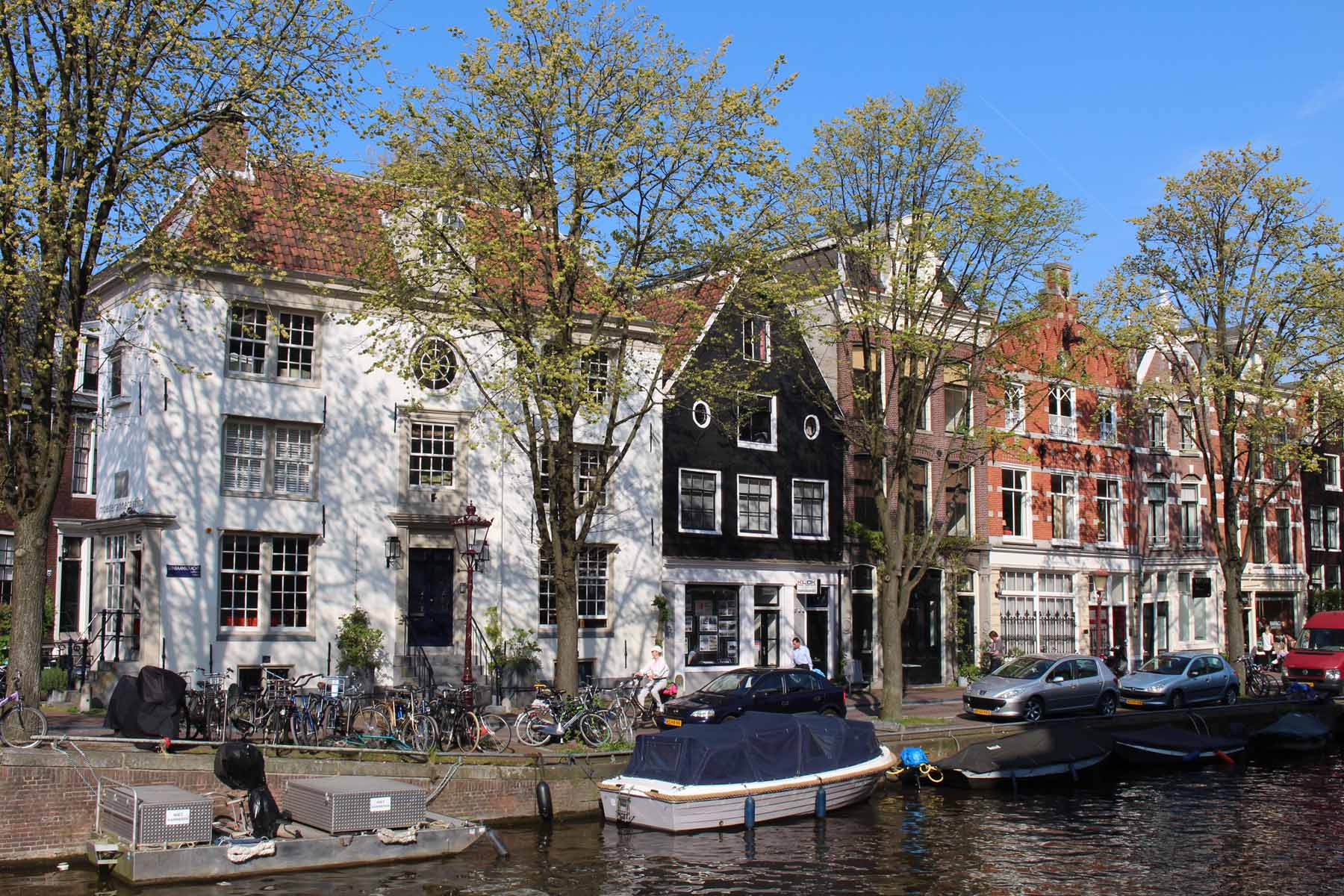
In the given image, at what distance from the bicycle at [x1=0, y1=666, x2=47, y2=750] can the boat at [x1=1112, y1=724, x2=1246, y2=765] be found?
833 inches

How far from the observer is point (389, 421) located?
96.4 ft

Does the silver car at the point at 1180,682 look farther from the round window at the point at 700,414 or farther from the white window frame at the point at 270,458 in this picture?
the white window frame at the point at 270,458

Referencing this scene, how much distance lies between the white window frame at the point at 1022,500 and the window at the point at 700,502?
38.6 feet

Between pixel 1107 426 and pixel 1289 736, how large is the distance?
51.0 ft

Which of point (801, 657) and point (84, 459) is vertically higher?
point (84, 459)

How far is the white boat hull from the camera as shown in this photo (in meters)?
20.0

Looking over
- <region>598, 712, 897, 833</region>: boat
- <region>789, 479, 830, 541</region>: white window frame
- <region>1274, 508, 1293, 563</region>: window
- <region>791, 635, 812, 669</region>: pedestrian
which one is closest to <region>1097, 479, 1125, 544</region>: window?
<region>1274, 508, 1293, 563</region>: window

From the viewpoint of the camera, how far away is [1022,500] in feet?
139

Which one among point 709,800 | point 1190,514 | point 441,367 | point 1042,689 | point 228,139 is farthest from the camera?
point 1190,514

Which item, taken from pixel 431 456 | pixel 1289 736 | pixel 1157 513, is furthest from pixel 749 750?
pixel 1157 513

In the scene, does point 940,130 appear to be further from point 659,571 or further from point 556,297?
point 659,571

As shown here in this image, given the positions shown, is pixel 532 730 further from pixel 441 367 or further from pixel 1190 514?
pixel 1190 514

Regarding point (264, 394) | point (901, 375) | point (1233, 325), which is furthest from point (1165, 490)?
point (264, 394)

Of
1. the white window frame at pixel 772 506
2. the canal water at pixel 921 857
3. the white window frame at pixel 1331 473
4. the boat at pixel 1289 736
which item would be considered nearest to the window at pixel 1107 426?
the boat at pixel 1289 736
